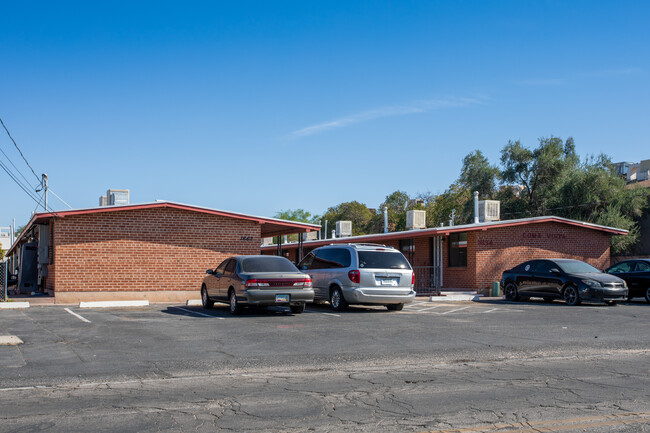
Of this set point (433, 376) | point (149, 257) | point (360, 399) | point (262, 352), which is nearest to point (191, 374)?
point (262, 352)

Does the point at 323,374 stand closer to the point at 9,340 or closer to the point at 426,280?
the point at 9,340

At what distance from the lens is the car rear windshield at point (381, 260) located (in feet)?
57.9

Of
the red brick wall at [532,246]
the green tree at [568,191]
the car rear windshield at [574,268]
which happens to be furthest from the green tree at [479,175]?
the car rear windshield at [574,268]

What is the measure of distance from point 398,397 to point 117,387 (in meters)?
3.38

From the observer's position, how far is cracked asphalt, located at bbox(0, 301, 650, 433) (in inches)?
252

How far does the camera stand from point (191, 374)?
8852 mm

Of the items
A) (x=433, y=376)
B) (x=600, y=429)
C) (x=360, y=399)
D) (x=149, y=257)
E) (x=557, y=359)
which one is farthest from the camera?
(x=149, y=257)

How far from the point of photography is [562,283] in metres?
21.4

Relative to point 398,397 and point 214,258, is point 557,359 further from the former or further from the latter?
point 214,258

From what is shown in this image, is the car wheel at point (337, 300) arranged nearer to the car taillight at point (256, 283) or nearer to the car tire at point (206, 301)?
the car taillight at point (256, 283)

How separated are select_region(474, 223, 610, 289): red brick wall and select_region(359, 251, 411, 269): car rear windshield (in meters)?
10.3

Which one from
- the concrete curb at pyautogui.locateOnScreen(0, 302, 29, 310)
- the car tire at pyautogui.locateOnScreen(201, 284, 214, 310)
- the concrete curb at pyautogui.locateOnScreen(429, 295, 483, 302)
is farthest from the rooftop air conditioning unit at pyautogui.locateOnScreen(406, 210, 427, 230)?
the concrete curb at pyautogui.locateOnScreen(0, 302, 29, 310)

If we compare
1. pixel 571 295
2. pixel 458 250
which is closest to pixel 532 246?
pixel 458 250

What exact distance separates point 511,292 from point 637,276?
14.0ft
